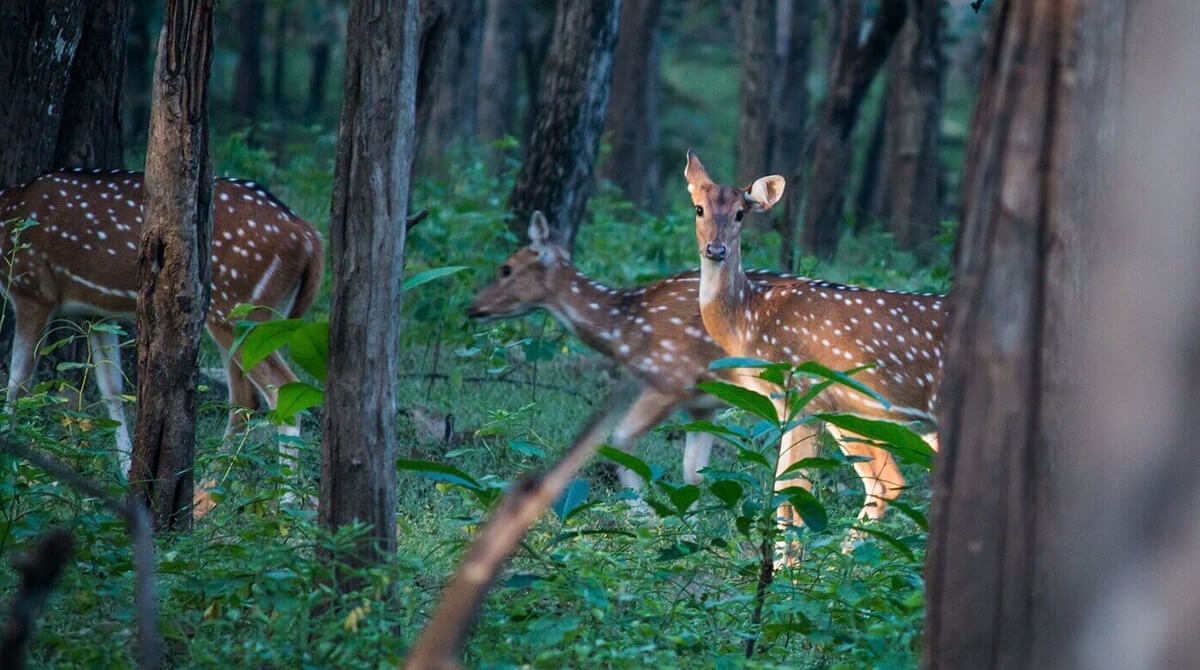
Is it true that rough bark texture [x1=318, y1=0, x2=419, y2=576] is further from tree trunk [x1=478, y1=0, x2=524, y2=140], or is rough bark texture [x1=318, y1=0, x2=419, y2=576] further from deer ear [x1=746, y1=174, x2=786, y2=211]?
tree trunk [x1=478, y1=0, x2=524, y2=140]

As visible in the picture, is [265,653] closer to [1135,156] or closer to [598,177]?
[1135,156]

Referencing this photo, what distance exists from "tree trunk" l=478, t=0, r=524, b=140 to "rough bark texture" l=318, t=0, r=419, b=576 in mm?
14988

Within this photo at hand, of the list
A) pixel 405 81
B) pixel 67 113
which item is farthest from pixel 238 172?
pixel 405 81

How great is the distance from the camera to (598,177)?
57.1ft

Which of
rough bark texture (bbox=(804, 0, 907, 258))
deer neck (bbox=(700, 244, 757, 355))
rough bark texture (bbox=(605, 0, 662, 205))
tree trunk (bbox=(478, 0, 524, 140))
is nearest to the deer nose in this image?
deer neck (bbox=(700, 244, 757, 355))

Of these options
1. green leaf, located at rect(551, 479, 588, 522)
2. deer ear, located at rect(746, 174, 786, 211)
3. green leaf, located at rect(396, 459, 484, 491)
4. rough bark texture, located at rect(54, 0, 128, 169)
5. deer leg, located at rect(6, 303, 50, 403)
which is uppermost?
rough bark texture, located at rect(54, 0, 128, 169)

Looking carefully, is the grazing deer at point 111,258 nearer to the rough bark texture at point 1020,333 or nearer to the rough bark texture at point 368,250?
the rough bark texture at point 368,250

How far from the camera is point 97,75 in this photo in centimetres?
770

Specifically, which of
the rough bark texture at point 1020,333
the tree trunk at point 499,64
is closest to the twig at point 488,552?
the rough bark texture at point 1020,333

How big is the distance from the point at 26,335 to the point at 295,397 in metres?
3.74

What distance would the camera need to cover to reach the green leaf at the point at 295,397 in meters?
4.29

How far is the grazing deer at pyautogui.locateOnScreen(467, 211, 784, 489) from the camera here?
308 inches

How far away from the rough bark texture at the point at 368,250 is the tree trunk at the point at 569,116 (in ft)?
20.1

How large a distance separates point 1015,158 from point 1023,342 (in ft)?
1.11
